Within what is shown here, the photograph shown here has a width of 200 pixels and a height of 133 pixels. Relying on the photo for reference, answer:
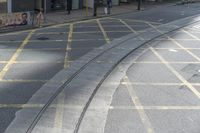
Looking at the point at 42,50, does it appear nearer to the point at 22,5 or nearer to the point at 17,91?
the point at 17,91

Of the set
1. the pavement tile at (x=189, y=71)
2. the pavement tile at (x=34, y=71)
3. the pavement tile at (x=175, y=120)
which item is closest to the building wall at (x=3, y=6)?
the pavement tile at (x=34, y=71)

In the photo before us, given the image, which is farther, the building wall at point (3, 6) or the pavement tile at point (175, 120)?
the building wall at point (3, 6)

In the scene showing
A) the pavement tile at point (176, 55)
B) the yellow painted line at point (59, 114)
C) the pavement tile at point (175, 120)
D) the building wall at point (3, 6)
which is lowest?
the pavement tile at point (175, 120)

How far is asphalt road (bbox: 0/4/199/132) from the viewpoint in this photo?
40.9 ft

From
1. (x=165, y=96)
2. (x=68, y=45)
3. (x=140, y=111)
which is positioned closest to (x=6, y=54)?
(x=68, y=45)

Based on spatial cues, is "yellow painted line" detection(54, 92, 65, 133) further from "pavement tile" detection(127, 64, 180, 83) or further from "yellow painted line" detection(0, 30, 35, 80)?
"pavement tile" detection(127, 64, 180, 83)

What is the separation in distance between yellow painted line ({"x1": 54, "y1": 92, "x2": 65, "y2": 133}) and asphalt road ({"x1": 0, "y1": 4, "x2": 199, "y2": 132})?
3.25 feet

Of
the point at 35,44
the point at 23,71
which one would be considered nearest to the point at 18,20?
the point at 35,44

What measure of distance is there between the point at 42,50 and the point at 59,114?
8701 mm

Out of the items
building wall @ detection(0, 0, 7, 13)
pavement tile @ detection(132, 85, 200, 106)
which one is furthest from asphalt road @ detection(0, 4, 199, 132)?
building wall @ detection(0, 0, 7, 13)

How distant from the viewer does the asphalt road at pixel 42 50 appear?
40.9 ft

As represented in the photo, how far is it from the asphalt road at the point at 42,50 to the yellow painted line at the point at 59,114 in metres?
0.99

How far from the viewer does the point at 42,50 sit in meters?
19.0

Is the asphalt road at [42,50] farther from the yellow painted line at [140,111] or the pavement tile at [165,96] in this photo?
the pavement tile at [165,96]
